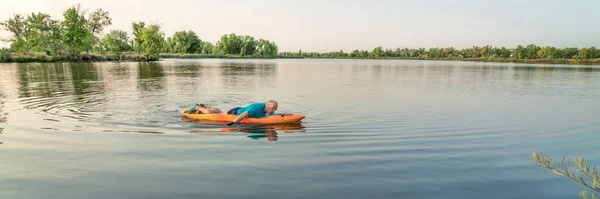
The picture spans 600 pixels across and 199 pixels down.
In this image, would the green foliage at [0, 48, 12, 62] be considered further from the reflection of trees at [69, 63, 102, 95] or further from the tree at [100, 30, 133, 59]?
the tree at [100, 30, 133, 59]

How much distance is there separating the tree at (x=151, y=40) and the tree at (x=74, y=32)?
446 inches

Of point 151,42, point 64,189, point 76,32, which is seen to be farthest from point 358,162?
point 151,42

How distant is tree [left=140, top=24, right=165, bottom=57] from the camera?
3297 inches

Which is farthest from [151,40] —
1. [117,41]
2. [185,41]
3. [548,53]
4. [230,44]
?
[548,53]

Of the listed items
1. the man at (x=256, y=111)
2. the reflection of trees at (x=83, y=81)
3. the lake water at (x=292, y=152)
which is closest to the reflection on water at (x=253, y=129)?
the lake water at (x=292, y=152)

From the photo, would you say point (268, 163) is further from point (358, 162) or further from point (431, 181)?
point (431, 181)

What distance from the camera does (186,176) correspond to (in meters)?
7.06

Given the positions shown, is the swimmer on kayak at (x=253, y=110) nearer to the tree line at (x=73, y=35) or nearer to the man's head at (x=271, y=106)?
the man's head at (x=271, y=106)

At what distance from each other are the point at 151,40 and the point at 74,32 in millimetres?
16539

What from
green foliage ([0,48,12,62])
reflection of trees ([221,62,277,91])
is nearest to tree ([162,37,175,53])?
green foliage ([0,48,12,62])

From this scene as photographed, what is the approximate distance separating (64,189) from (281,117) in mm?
6634

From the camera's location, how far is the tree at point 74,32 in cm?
6956

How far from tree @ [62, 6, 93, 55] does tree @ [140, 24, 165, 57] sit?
37.2 ft

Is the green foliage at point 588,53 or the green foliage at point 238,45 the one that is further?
the green foliage at point 238,45
